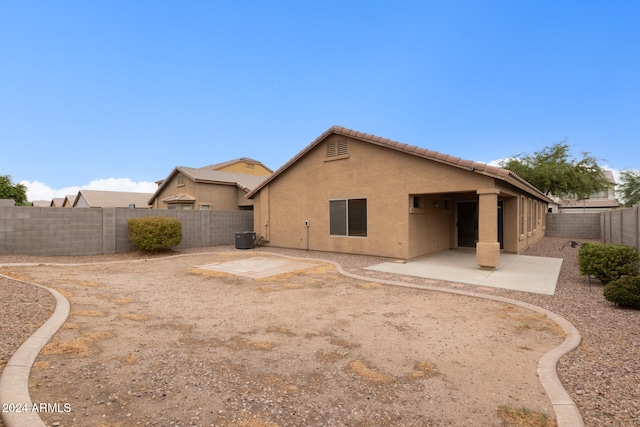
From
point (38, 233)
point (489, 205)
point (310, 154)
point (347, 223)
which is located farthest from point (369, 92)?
point (38, 233)

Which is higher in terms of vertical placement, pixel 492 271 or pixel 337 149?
pixel 337 149

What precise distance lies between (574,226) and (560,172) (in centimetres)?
862

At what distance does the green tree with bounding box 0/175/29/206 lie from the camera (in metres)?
36.0

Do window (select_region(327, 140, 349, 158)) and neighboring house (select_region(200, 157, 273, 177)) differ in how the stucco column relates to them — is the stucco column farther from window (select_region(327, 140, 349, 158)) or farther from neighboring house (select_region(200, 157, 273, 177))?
neighboring house (select_region(200, 157, 273, 177))

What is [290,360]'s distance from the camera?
3.83 m

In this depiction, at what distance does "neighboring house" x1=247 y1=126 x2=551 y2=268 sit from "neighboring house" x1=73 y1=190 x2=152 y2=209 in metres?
28.2

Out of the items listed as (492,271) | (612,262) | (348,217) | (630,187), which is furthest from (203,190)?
(630,187)

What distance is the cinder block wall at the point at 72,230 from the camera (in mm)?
11688

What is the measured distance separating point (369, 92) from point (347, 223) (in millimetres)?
8535

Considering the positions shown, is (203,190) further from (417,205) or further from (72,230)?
(417,205)

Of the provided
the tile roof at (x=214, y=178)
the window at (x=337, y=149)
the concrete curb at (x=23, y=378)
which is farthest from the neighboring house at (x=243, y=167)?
the concrete curb at (x=23, y=378)

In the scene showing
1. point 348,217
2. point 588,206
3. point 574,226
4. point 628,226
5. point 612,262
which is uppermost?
point 588,206

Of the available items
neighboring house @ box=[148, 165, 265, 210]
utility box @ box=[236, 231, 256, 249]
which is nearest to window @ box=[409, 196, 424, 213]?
utility box @ box=[236, 231, 256, 249]

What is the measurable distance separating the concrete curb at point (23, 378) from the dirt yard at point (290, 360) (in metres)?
0.10
